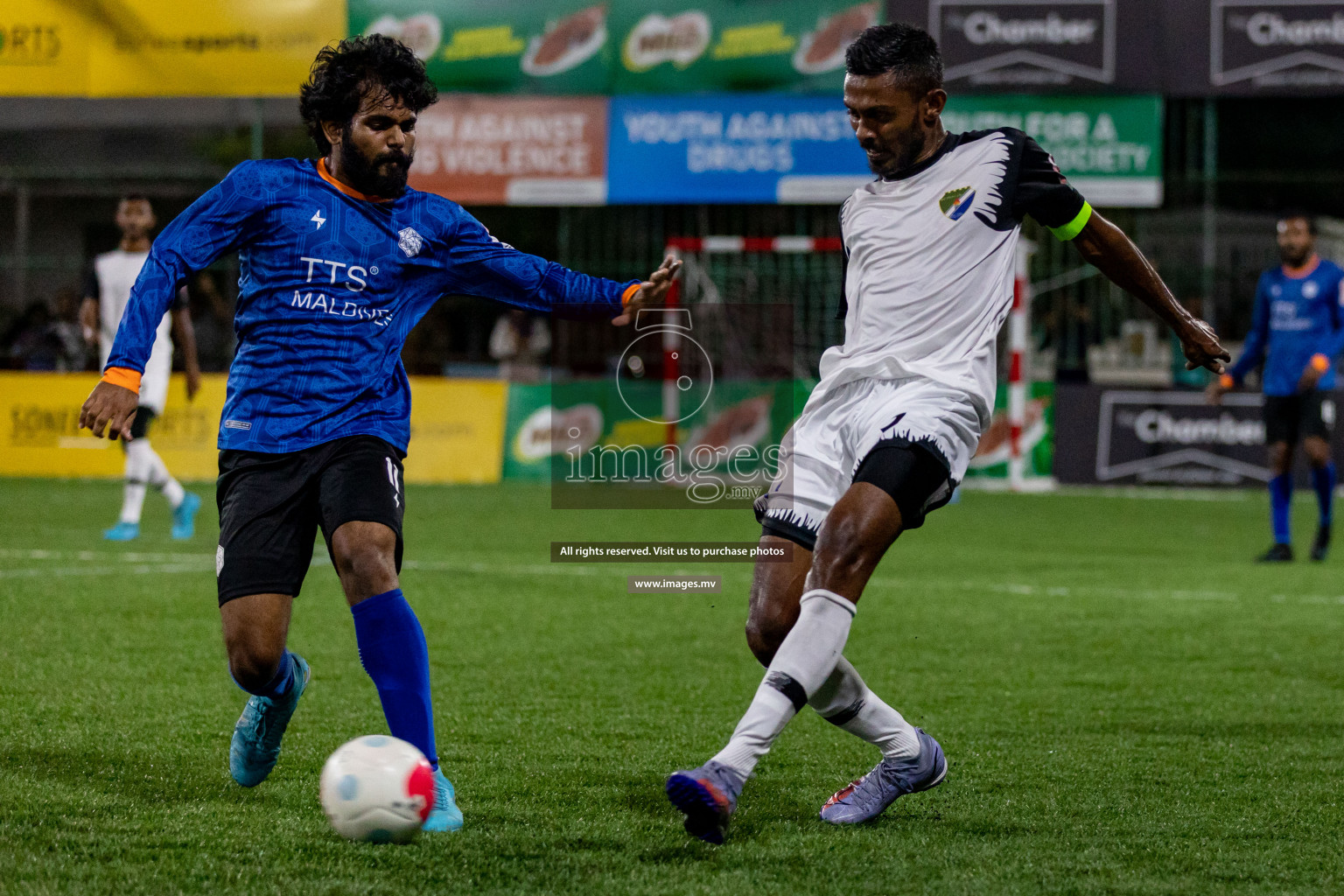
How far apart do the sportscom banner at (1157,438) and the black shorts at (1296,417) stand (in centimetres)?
536

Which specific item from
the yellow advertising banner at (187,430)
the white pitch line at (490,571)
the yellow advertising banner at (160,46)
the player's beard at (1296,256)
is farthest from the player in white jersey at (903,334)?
the yellow advertising banner at (160,46)

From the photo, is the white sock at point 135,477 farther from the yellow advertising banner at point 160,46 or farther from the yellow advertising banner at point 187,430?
the yellow advertising banner at point 160,46

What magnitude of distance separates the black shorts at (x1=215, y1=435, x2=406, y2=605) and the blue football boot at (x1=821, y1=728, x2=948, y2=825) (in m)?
1.29

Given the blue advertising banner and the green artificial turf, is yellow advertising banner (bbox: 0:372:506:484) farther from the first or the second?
the green artificial turf

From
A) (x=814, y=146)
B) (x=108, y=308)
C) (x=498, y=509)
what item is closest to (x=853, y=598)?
(x=108, y=308)

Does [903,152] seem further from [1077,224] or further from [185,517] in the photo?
[185,517]

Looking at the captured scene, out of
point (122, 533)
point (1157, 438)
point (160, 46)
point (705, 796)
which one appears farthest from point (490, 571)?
point (160, 46)

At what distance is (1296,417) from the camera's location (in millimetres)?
11234

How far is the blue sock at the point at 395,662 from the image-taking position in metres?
4.04

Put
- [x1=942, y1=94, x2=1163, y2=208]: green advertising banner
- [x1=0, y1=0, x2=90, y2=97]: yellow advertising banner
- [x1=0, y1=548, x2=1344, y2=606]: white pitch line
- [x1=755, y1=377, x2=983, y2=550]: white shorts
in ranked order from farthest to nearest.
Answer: [x1=0, y1=0, x2=90, y2=97]: yellow advertising banner, [x1=942, y1=94, x2=1163, y2=208]: green advertising banner, [x1=0, y1=548, x2=1344, y2=606]: white pitch line, [x1=755, y1=377, x2=983, y2=550]: white shorts

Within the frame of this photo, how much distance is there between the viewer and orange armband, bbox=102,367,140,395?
3.95 m

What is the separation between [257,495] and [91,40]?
625 inches

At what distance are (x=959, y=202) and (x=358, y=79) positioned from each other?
5.09 ft

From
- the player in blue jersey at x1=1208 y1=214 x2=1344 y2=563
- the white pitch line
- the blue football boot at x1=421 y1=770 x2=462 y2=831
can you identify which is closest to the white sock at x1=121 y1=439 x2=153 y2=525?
the white pitch line
